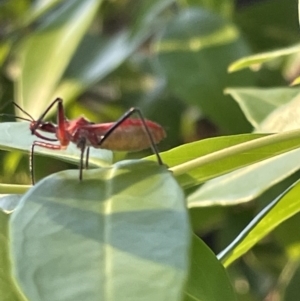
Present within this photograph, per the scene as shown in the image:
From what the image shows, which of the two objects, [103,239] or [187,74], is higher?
[103,239]

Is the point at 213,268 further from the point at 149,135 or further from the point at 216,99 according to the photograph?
the point at 216,99

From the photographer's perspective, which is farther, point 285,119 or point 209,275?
point 285,119

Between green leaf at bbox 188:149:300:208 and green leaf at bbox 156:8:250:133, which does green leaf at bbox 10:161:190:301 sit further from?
green leaf at bbox 156:8:250:133

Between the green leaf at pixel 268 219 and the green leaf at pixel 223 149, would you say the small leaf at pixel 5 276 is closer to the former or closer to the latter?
the green leaf at pixel 223 149

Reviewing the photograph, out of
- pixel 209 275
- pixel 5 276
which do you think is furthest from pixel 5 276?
pixel 209 275

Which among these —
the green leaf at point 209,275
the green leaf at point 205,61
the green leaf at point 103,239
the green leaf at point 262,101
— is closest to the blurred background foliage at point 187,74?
the green leaf at point 205,61

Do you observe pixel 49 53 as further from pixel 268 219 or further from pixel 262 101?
pixel 268 219

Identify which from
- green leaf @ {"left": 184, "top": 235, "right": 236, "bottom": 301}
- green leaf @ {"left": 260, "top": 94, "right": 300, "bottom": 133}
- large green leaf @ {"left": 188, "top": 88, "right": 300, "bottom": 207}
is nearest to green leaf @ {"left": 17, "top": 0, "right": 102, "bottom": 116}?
large green leaf @ {"left": 188, "top": 88, "right": 300, "bottom": 207}
